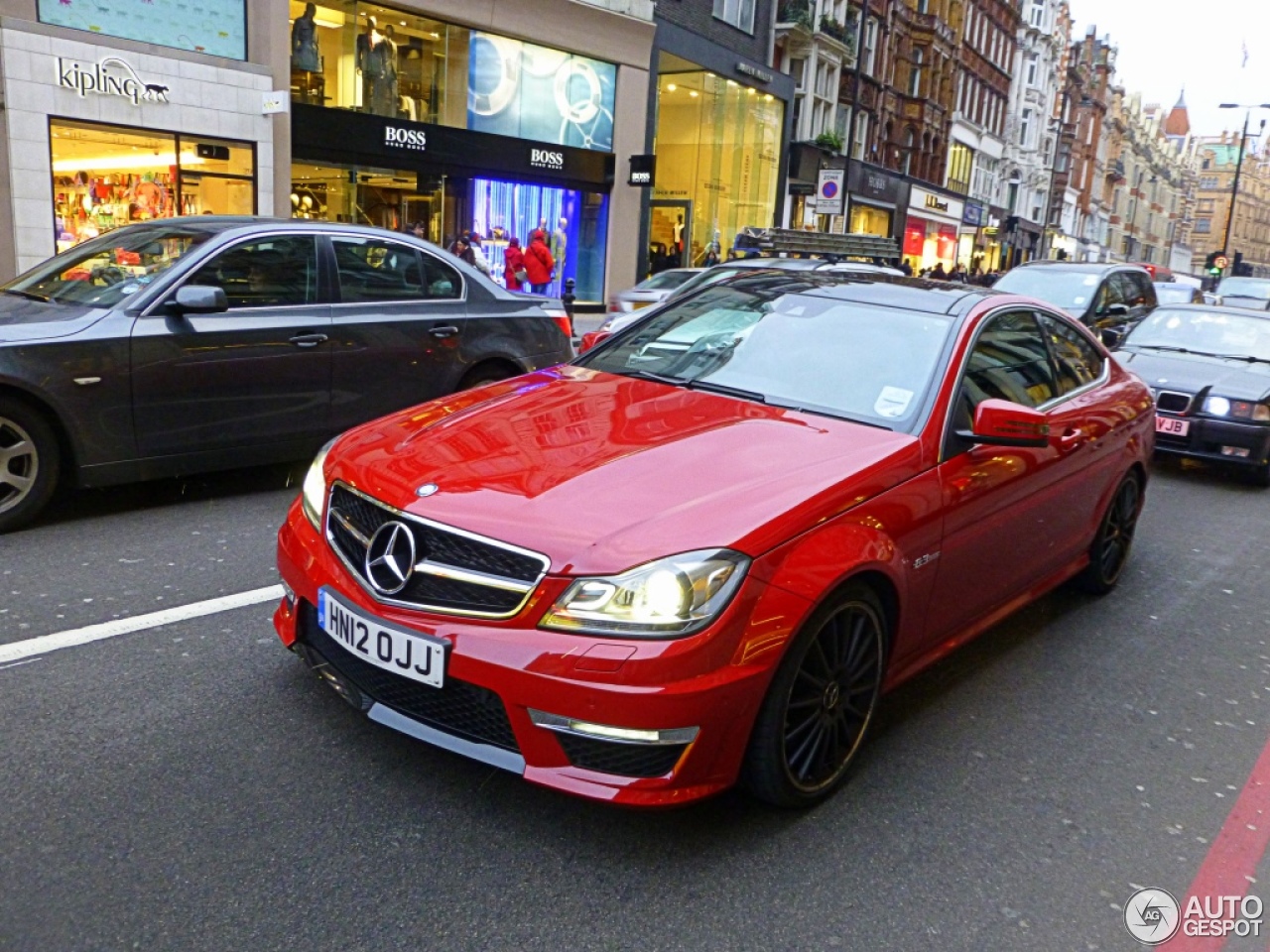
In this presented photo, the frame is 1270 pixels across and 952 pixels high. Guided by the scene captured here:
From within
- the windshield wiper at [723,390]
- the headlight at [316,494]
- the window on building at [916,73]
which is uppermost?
the window on building at [916,73]

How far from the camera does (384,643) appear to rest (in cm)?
288

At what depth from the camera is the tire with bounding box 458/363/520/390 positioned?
734 cm

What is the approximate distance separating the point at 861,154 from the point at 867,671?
40297 mm

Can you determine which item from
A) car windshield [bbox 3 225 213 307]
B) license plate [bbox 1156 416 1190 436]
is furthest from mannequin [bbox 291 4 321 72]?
license plate [bbox 1156 416 1190 436]

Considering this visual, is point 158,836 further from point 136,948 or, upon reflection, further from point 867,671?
point 867,671

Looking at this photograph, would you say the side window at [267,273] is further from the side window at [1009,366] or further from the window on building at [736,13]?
the window on building at [736,13]

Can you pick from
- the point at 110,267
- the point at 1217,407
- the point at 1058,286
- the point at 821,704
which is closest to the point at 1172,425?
the point at 1217,407

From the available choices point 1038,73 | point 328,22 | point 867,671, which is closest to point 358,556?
point 867,671

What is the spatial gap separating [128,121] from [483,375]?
34.7 feet

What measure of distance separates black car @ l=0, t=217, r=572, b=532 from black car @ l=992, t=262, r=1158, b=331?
8406 millimetres

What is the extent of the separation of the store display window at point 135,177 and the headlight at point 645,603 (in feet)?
44.7

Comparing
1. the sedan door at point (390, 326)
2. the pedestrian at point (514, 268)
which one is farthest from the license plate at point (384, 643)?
the pedestrian at point (514, 268)

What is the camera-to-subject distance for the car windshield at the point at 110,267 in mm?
5801

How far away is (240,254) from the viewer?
20.0 feet
